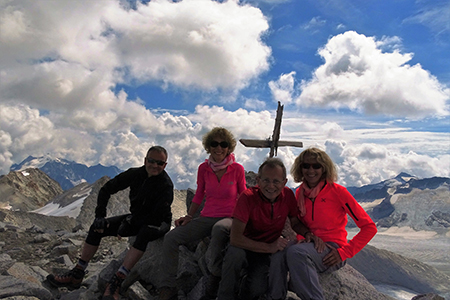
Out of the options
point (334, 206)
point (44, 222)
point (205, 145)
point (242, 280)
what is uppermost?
point (205, 145)

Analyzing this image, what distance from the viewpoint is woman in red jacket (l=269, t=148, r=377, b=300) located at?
4383 millimetres

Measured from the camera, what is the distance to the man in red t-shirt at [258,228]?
15.2 feet

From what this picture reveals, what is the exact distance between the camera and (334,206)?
4.80m

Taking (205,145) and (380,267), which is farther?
(380,267)

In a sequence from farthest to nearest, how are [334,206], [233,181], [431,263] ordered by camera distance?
[431,263] → [233,181] → [334,206]

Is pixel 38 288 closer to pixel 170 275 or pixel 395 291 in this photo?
pixel 170 275

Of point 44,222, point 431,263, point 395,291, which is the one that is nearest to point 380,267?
point 395,291

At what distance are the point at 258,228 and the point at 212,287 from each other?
140 cm

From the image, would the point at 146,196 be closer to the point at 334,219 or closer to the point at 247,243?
the point at 247,243

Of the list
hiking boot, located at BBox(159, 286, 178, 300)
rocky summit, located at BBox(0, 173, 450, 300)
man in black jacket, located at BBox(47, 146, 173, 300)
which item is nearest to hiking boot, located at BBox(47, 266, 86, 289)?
man in black jacket, located at BBox(47, 146, 173, 300)

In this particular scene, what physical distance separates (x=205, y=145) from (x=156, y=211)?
5.55 feet

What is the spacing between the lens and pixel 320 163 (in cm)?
485

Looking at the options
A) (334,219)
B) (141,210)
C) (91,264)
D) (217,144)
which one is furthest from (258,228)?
(91,264)

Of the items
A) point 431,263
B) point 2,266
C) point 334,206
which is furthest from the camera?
point 431,263
